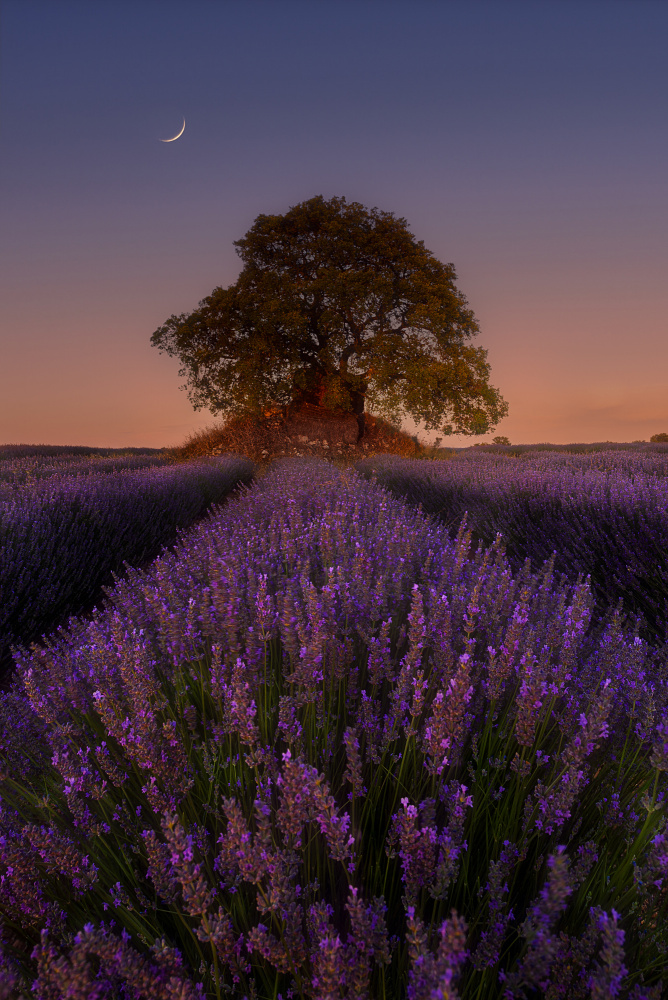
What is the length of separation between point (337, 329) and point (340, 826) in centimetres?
1820

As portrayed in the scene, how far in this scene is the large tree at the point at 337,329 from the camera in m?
16.7

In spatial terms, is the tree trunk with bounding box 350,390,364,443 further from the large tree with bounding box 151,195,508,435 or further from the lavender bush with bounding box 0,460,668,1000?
the lavender bush with bounding box 0,460,668,1000

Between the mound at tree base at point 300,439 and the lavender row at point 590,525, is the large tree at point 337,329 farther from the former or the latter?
the lavender row at point 590,525

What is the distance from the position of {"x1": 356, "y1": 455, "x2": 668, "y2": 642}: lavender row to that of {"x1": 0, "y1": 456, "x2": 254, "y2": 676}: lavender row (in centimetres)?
391

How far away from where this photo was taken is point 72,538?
5.52m

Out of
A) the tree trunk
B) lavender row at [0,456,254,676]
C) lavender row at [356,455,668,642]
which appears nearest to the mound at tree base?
the tree trunk

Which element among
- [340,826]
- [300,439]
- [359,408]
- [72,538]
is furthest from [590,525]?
[359,408]

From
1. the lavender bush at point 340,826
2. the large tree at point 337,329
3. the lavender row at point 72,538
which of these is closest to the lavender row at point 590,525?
the lavender bush at point 340,826

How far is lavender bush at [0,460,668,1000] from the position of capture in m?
0.85

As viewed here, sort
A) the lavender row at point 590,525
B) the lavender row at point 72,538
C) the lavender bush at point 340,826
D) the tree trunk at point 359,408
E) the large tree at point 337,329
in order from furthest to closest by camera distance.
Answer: the tree trunk at point 359,408, the large tree at point 337,329, the lavender row at point 72,538, the lavender row at point 590,525, the lavender bush at point 340,826

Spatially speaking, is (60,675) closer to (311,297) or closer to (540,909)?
(540,909)

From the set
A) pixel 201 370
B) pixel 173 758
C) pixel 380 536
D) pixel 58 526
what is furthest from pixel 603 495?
pixel 201 370

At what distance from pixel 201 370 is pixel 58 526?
1432cm

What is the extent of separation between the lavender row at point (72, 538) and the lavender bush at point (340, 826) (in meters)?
2.81
